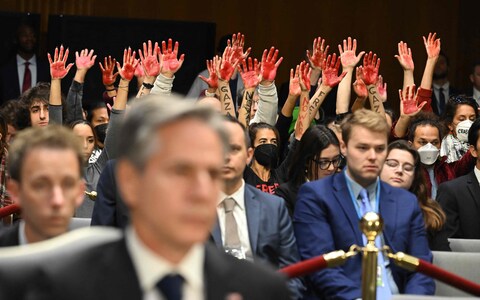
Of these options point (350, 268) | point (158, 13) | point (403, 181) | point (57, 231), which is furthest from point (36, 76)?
point (57, 231)

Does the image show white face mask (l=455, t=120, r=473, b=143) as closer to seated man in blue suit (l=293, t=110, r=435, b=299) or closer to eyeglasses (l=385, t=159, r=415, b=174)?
eyeglasses (l=385, t=159, r=415, b=174)

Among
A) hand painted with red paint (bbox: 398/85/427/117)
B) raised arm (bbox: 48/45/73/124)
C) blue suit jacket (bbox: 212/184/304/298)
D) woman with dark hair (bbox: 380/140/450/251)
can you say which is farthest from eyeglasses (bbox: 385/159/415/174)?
raised arm (bbox: 48/45/73/124)

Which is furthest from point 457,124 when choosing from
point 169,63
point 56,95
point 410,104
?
point 56,95

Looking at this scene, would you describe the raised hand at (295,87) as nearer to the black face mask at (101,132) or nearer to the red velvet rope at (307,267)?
the black face mask at (101,132)

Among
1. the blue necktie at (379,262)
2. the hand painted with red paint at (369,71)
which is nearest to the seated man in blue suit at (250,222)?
the blue necktie at (379,262)

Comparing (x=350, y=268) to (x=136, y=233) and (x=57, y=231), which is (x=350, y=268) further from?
(x=136, y=233)

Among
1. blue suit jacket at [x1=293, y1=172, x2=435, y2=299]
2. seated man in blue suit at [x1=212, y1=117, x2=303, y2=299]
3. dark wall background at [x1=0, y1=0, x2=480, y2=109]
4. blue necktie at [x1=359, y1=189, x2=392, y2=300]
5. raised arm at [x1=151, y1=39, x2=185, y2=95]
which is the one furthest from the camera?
dark wall background at [x1=0, y1=0, x2=480, y2=109]

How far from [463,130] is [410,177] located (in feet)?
6.79

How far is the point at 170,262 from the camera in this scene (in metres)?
2.01

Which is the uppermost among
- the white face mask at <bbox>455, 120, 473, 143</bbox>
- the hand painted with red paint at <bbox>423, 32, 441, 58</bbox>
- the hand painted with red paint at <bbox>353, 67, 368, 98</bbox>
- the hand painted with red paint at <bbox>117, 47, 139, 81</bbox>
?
the hand painted with red paint at <bbox>423, 32, 441, 58</bbox>

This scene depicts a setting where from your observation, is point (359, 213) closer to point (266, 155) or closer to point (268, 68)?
point (266, 155)

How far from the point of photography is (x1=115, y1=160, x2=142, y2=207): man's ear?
2.03 m

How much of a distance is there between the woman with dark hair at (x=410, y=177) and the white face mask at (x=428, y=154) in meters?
1.18

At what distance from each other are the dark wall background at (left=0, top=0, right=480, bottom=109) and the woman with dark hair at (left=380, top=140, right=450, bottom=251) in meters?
5.14
